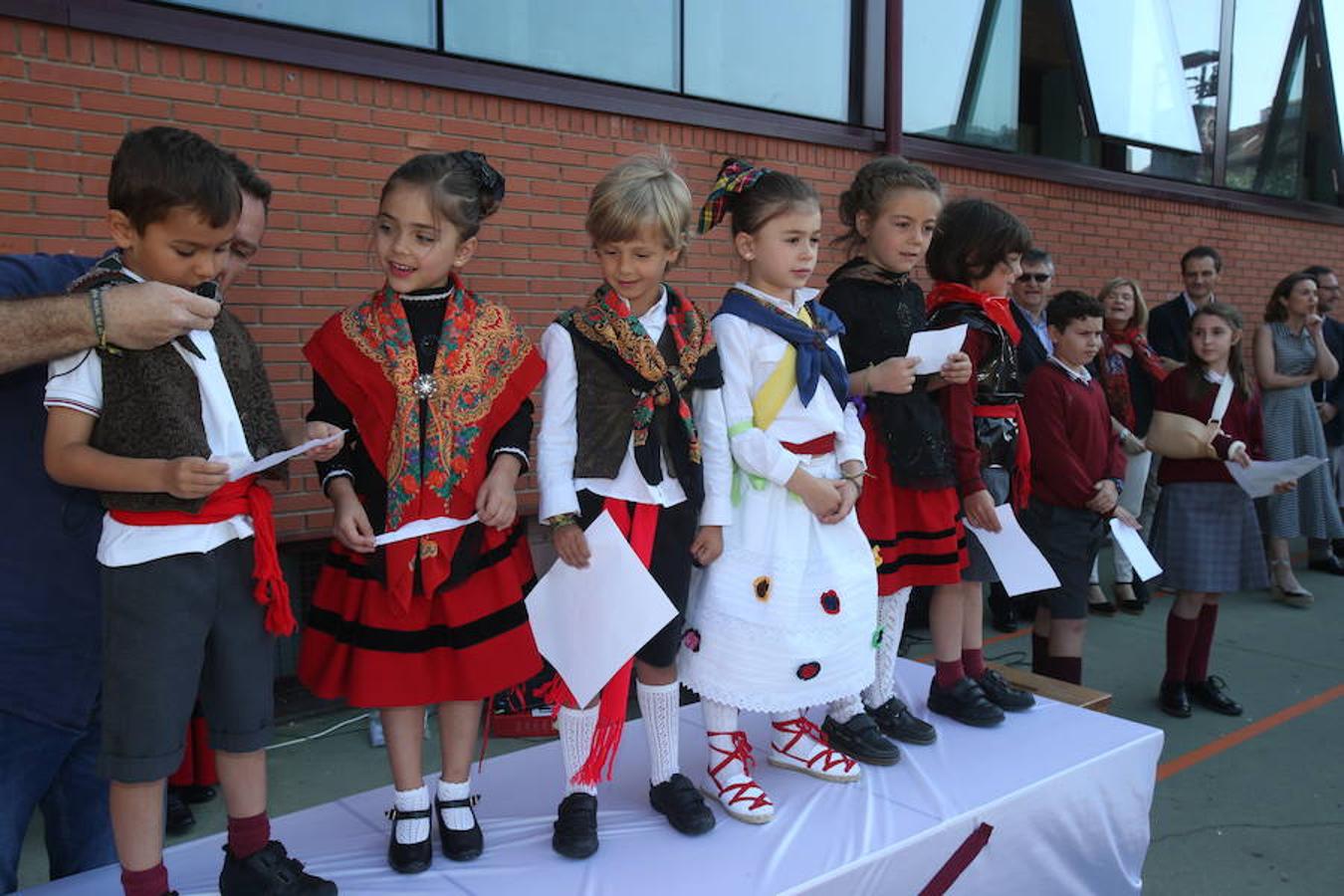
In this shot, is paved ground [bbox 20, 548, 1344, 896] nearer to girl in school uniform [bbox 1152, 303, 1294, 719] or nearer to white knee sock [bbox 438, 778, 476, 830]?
girl in school uniform [bbox 1152, 303, 1294, 719]

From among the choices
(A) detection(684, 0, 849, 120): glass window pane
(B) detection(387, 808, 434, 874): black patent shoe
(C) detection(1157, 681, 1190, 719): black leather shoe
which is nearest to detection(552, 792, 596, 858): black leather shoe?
(B) detection(387, 808, 434, 874): black patent shoe

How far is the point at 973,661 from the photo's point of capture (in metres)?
3.04

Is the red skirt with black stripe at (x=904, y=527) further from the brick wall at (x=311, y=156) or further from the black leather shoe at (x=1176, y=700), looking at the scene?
the black leather shoe at (x=1176, y=700)

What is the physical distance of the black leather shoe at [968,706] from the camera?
9.34ft

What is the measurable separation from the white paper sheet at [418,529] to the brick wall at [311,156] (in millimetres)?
312

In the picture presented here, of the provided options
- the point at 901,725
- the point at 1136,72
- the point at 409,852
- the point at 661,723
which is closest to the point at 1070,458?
the point at 901,725

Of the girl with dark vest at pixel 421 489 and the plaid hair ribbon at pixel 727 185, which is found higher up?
the plaid hair ribbon at pixel 727 185

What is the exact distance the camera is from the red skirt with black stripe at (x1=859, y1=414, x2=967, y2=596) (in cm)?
269

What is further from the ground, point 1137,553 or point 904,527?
point 904,527

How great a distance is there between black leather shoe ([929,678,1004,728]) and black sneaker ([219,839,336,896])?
1795mm

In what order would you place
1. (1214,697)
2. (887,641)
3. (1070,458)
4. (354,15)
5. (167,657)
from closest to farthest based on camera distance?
(167,657)
(887,641)
(1070,458)
(354,15)
(1214,697)

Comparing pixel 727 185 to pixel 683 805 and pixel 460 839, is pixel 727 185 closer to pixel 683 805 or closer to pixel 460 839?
pixel 683 805

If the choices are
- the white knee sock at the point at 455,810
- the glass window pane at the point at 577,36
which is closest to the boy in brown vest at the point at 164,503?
the white knee sock at the point at 455,810

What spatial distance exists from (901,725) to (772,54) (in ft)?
12.9
